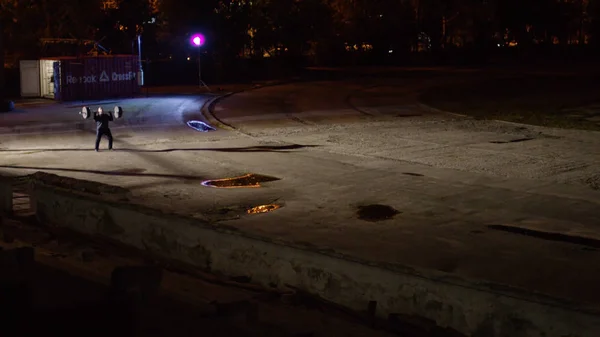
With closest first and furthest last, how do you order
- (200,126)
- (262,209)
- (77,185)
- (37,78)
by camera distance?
(262,209) → (77,185) → (200,126) → (37,78)

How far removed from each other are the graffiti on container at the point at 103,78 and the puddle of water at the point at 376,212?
28.3 meters

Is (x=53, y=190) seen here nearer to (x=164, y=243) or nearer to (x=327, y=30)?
(x=164, y=243)

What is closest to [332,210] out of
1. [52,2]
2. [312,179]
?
[312,179]

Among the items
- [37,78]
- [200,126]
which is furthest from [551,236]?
[37,78]

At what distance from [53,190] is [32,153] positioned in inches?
345

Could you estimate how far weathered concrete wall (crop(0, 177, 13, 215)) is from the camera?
13141 mm

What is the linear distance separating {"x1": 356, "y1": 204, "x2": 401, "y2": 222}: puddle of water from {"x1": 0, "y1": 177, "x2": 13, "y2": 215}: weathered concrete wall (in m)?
5.72

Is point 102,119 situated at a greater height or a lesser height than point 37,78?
lesser

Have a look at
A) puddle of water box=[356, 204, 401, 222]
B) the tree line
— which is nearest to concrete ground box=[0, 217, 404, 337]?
puddle of water box=[356, 204, 401, 222]

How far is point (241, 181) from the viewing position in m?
16.1

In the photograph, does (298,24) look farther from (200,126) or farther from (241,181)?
(241,181)

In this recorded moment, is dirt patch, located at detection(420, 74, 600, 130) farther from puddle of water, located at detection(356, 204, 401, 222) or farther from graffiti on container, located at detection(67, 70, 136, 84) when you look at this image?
graffiti on container, located at detection(67, 70, 136, 84)

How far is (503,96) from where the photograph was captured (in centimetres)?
3619

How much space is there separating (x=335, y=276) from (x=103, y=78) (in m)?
33.8
